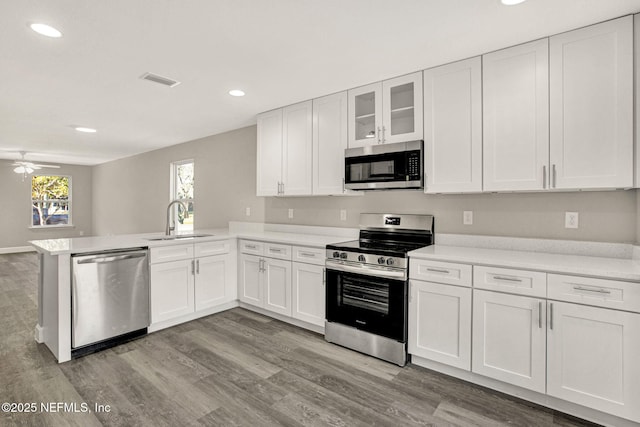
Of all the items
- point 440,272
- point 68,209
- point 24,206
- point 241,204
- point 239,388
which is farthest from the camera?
point 68,209

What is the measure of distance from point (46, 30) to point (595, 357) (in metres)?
3.92

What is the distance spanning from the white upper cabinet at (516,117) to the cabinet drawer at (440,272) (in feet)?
2.19

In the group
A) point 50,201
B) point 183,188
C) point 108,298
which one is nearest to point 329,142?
point 108,298

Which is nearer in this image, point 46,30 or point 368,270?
point 46,30

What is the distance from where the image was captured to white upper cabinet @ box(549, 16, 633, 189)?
6.49 ft

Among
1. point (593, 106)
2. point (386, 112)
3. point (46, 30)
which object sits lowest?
point (593, 106)

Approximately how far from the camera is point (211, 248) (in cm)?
361

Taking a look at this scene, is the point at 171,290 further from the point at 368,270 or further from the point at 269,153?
the point at 368,270

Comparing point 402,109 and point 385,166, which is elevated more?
point 402,109

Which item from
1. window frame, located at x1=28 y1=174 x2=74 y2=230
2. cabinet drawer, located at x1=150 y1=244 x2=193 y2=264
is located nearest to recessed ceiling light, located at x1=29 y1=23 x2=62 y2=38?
cabinet drawer, located at x1=150 y1=244 x2=193 y2=264

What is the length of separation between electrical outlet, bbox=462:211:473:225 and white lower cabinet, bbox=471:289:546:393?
78 cm

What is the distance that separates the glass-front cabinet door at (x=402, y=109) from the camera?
2.76 m

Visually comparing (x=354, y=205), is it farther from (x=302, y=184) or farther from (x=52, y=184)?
(x=52, y=184)

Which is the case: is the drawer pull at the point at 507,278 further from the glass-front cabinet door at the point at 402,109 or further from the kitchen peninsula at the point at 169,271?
the kitchen peninsula at the point at 169,271
